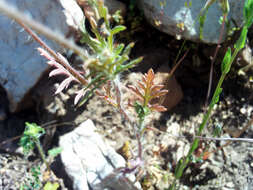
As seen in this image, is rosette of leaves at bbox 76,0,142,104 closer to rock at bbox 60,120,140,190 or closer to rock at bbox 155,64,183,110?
rock at bbox 60,120,140,190

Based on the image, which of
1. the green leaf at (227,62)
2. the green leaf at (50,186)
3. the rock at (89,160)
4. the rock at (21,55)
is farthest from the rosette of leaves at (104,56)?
the rock at (21,55)

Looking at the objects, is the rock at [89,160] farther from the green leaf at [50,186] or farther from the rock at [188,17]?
the rock at [188,17]

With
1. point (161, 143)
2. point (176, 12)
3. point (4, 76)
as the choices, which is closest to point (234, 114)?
point (161, 143)

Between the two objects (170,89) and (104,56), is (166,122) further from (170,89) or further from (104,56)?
(104,56)

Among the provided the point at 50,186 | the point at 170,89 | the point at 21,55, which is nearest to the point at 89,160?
the point at 50,186

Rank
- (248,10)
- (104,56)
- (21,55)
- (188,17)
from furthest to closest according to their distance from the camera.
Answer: (21,55) → (188,17) → (248,10) → (104,56)

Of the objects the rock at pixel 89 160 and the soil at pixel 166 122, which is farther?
the soil at pixel 166 122

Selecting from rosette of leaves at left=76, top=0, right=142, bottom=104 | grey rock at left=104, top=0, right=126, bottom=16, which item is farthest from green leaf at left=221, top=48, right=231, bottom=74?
grey rock at left=104, top=0, right=126, bottom=16
